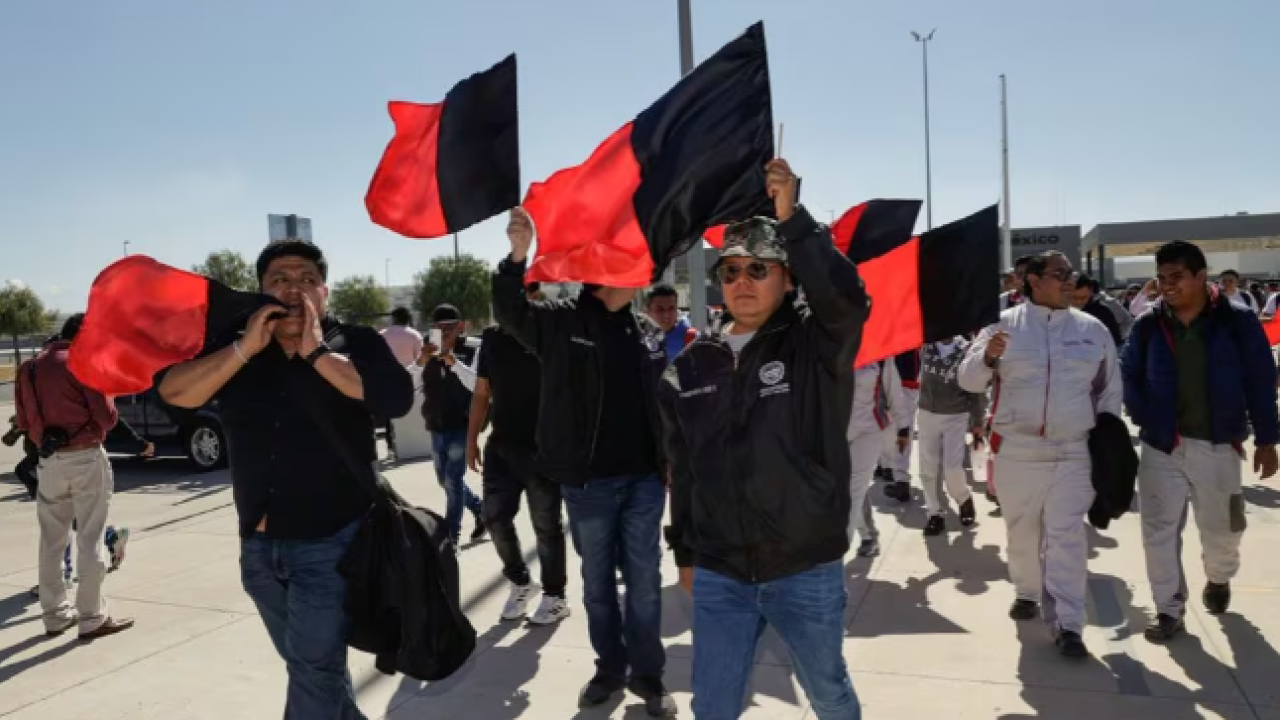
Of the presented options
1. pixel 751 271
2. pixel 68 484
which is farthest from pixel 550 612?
pixel 751 271

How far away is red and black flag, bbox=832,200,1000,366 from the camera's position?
4.14 m

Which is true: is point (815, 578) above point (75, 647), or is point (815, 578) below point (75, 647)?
above

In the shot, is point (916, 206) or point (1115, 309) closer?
point (916, 206)

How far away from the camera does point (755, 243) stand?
3018 mm

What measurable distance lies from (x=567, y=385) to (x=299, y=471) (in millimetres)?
1404

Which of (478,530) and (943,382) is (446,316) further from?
(943,382)

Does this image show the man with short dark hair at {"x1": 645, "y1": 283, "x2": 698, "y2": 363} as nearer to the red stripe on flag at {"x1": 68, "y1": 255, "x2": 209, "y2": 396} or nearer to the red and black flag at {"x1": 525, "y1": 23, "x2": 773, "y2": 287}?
the red and black flag at {"x1": 525, "y1": 23, "x2": 773, "y2": 287}

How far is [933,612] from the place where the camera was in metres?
5.51

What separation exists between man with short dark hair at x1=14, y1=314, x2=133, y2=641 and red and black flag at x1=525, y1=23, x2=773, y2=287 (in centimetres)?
352

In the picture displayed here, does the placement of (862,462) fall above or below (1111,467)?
below

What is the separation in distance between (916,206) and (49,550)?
5.58 metres

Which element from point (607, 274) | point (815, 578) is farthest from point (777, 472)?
point (607, 274)

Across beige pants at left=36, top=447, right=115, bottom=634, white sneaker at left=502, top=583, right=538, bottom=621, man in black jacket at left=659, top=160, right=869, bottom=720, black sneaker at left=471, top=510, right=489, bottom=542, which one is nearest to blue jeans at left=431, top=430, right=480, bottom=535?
black sneaker at left=471, top=510, right=489, bottom=542

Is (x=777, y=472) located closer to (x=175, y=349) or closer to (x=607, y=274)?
(x=607, y=274)
